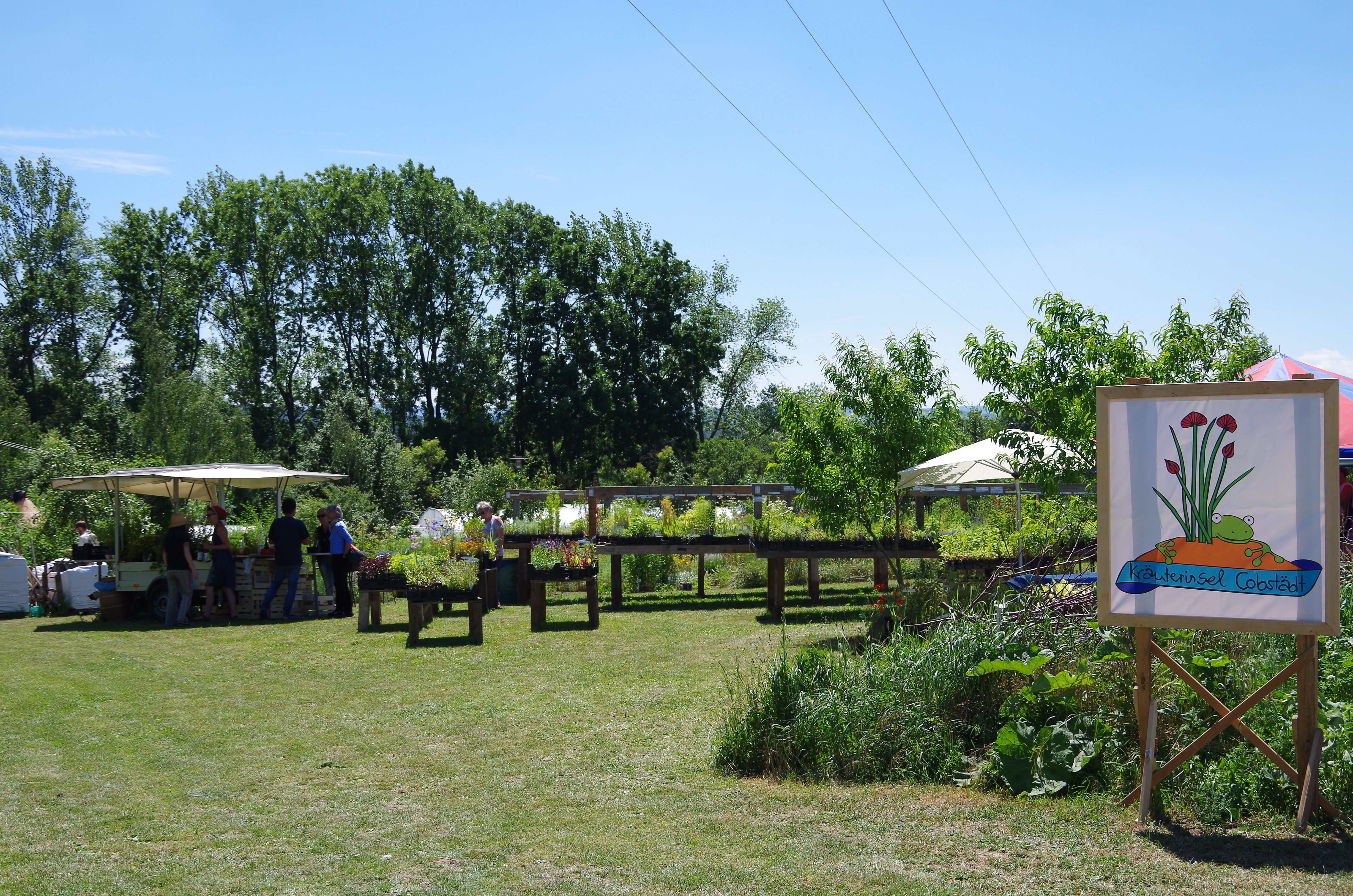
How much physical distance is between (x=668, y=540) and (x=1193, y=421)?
9.49 meters

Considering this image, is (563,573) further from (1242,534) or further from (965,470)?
(1242,534)

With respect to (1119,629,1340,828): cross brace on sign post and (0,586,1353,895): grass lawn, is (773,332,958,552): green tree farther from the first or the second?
(1119,629,1340,828): cross brace on sign post

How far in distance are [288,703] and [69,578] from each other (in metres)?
8.58

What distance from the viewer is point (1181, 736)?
5.04 meters

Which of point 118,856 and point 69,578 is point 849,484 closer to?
point 118,856

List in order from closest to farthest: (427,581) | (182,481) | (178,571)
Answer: (427,581), (178,571), (182,481)

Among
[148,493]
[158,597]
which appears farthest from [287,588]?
[148,493]

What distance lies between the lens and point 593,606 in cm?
A: 1170

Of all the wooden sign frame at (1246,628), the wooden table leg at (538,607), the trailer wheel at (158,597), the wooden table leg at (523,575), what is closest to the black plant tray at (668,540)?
the wooden table leg at (523,575)

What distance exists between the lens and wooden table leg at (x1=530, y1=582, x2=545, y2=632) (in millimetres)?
11430

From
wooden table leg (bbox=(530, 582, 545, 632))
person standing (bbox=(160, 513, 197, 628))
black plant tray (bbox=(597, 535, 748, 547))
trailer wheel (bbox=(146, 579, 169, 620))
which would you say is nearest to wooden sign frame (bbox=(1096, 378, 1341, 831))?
wooden table leg (bbox=(530, 582, 545, 632))

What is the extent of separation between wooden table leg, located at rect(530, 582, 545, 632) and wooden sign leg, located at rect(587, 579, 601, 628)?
A: 0.52 meters

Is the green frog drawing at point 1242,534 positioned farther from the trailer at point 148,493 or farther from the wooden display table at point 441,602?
the trailer at point 148,493

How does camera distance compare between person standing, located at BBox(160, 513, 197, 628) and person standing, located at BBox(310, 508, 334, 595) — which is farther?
person standing, located at BBox(310, 508, 334, 595)
